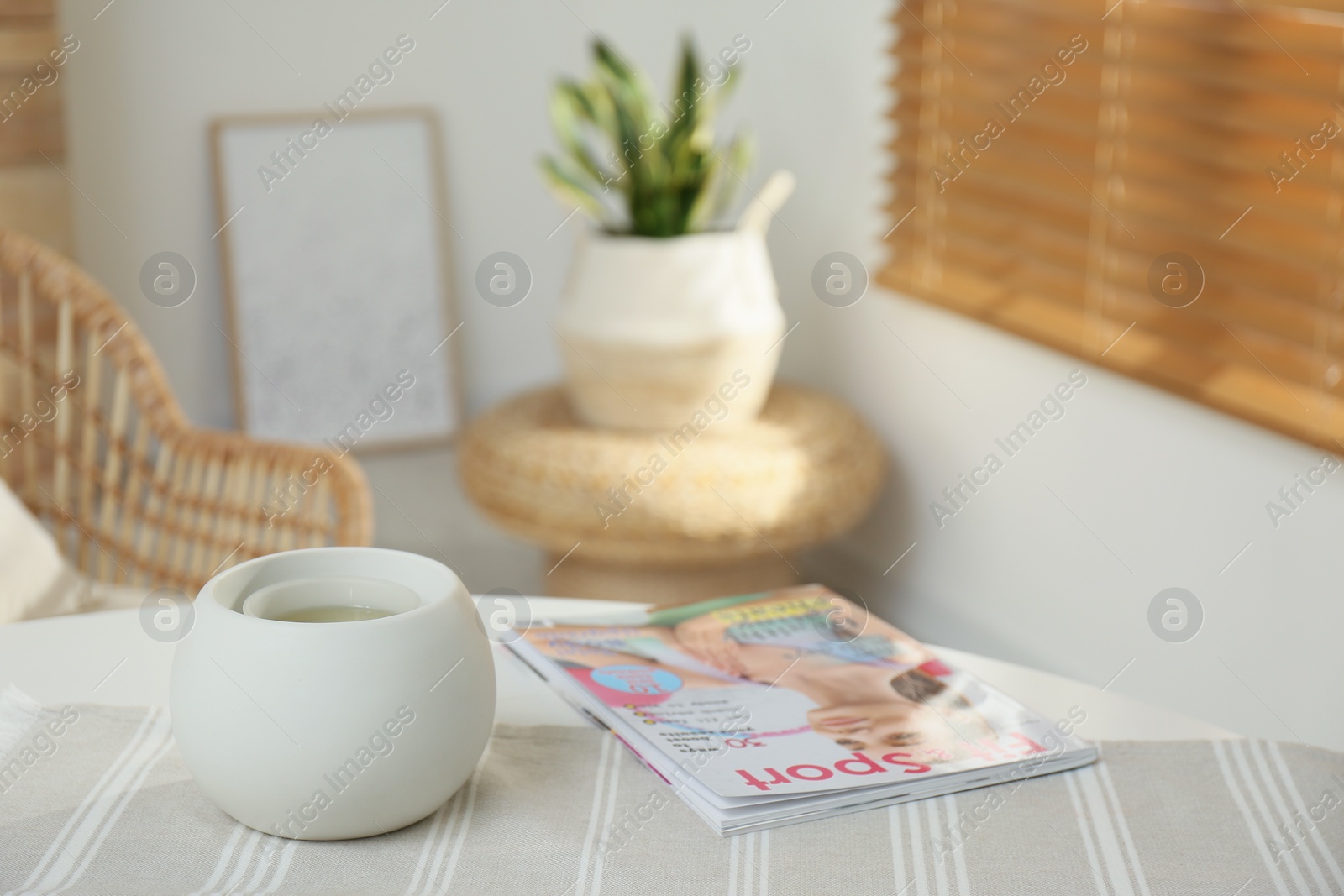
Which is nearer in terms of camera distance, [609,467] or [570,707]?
[570,707]

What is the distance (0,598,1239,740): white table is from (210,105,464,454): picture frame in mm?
1587

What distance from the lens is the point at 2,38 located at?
2.01 meters

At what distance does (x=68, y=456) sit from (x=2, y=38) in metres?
0.97

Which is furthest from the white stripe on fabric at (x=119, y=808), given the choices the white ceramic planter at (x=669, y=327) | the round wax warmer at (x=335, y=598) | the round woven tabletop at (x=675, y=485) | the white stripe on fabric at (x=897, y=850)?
the white ceramic planter at (x=669, y=327)

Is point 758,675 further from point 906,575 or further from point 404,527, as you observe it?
point 404,527

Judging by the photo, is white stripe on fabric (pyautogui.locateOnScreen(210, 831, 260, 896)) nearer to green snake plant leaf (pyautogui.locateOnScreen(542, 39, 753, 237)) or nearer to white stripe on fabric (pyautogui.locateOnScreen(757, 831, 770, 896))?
white stripe on fabric (pyautogui.locateOnScreen(757, 831, 770, 896))

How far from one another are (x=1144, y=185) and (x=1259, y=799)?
1.13 meters

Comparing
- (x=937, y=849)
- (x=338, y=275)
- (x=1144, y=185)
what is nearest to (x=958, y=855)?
(x=937, y=849)

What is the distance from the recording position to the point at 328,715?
1.98ft

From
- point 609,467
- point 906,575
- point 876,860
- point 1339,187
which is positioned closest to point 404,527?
point 609,467

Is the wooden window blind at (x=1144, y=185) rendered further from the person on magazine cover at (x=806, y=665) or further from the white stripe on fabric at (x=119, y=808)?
the white stripe on fabric at (x=119, y=808)

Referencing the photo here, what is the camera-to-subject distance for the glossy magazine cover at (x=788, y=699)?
0.70m

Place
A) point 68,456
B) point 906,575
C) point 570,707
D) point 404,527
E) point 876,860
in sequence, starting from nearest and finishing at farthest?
point 876,860
point 570,707
point 68,456
point 906,575
point 404,527

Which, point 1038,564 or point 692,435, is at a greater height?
point 692,435
